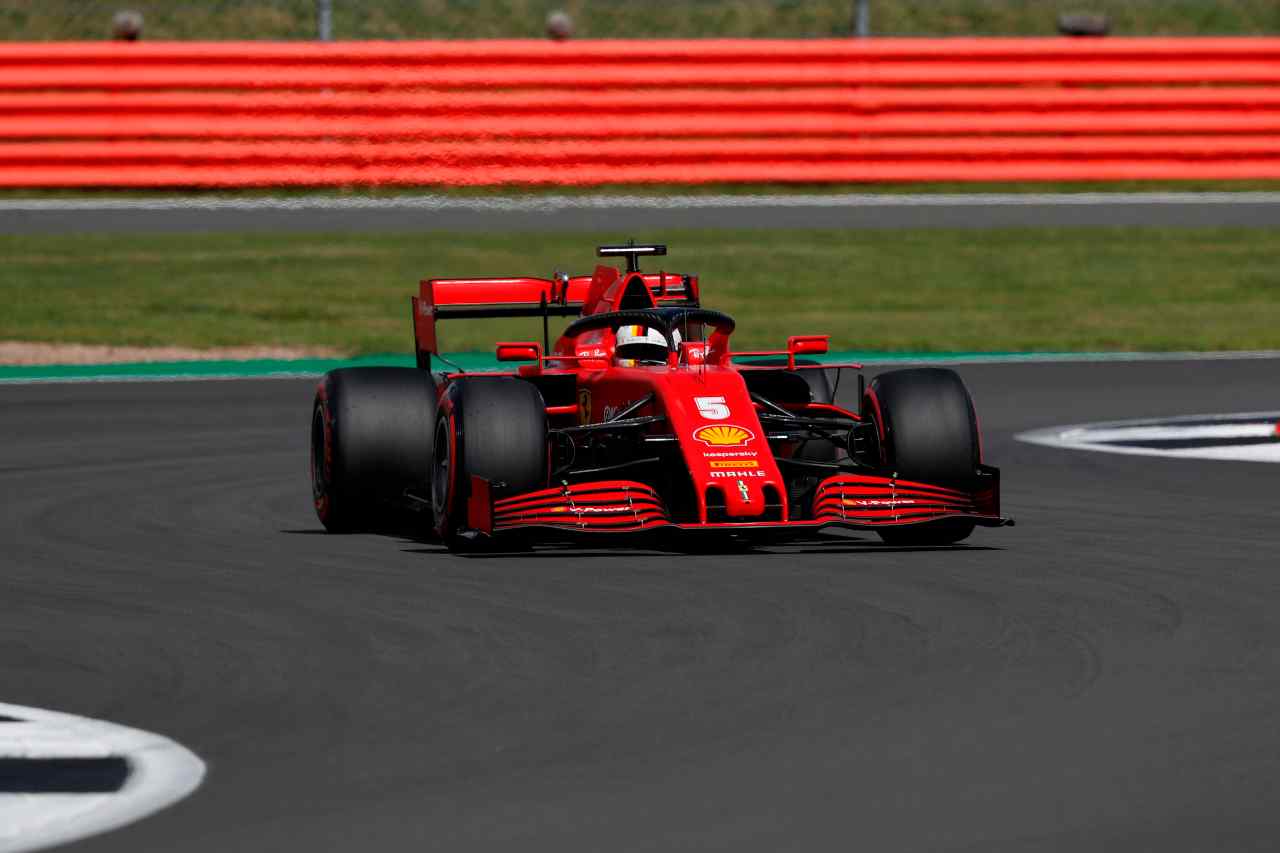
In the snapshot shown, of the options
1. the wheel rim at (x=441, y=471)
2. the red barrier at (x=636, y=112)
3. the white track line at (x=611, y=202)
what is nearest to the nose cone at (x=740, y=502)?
the wheel rim at (x=441, y=471)

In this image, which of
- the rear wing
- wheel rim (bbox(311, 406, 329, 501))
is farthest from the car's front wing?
the rear wing

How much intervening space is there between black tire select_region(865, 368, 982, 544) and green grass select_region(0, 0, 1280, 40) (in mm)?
13264

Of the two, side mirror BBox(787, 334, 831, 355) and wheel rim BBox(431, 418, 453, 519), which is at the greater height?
side mirror BBox(787, 334, 831, 355)

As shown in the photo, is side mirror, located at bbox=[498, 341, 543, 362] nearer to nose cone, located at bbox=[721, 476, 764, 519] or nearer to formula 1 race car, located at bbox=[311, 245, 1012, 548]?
formula 1 race car, located at bbox=[311, 245, 1012, 548]

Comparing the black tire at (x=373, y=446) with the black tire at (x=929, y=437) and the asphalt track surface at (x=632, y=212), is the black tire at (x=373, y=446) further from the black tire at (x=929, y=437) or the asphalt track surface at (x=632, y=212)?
the asphalt track surface at (x=632, y=212)

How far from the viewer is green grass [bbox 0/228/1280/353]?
65.1ft

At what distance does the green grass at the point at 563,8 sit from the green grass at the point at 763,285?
201 cm

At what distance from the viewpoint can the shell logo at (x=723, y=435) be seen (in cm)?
980

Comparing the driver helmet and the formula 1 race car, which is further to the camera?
the driver helmet

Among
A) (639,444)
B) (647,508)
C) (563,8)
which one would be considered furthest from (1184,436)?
(563,8)

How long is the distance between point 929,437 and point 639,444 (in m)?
1.14

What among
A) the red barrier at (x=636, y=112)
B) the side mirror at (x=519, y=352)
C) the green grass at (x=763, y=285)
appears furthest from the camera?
the red barrier at (x=636, y=112)

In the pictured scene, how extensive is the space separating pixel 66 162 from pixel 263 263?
6.02 feet

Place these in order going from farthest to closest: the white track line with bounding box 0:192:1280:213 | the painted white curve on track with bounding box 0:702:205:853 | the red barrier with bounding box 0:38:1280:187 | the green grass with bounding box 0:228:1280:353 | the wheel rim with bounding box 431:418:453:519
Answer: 1. the white track line with bounding box 0:192:1280:213
2. the red barrier with bounding box 0:38:1280:187
3. the green grass with bounding box 0:228:1280:353
4. the wheel rim with bounding box 431:418:453:519
5. the painted white curve on track with bounding box 0:702:205:853
